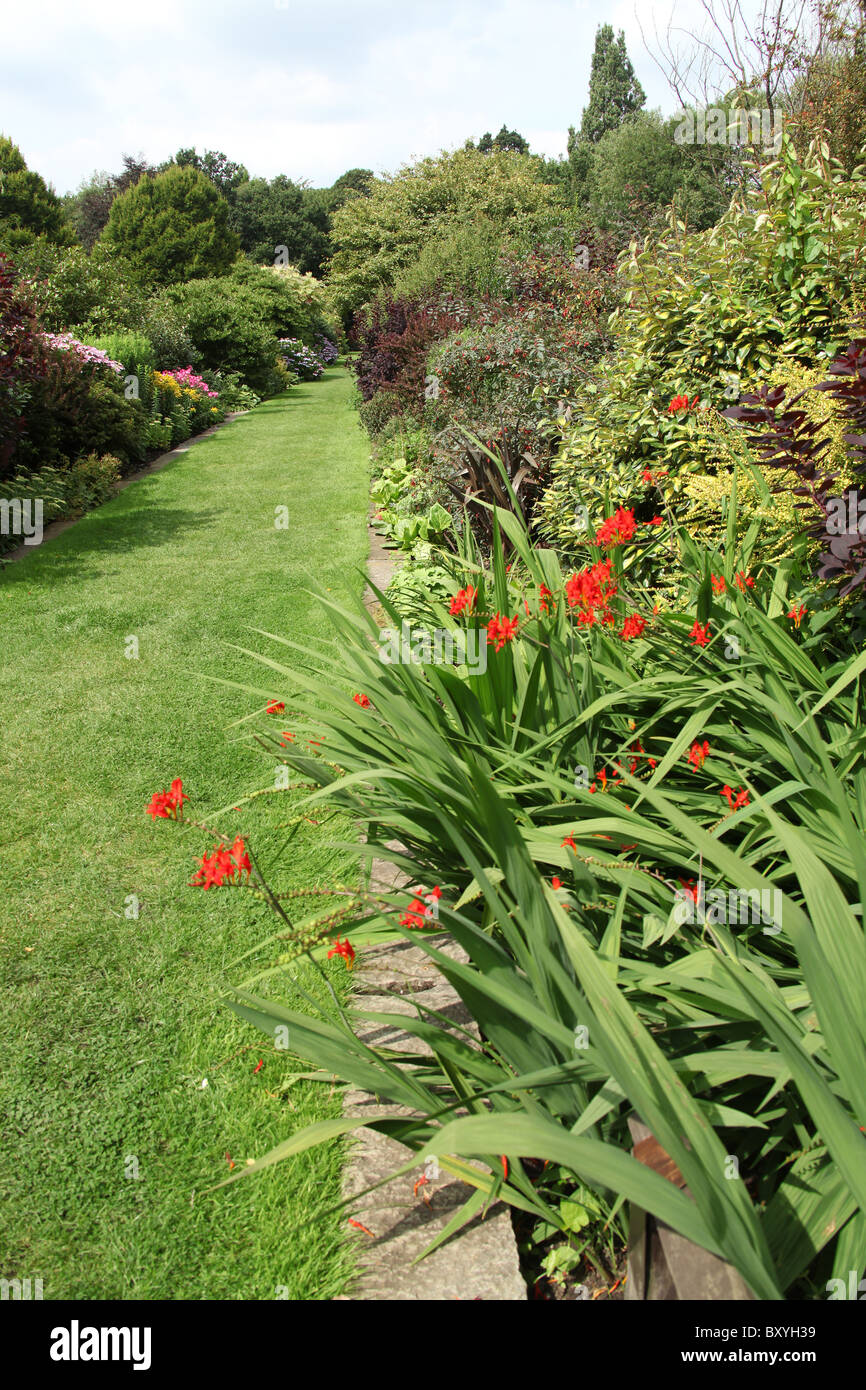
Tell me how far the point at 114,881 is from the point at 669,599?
2225 millimetres

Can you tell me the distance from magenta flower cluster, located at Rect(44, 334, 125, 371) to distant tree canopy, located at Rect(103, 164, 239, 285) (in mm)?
15144

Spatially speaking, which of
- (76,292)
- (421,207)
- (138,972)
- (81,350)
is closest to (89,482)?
(81,350)

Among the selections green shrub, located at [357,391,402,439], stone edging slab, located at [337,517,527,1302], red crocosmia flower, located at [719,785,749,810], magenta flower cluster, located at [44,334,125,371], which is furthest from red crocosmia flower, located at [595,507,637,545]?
green shrub, located at [357,391,402,439]

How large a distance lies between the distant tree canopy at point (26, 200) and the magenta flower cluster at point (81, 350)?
58.3 feet

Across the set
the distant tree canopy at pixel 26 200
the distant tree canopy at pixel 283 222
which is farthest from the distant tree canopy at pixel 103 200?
the distant tree canopy at pixel 26 200

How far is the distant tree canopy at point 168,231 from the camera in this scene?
23359 mm

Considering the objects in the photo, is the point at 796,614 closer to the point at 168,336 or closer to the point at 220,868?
the point at 220,868

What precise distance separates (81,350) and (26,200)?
19935mm

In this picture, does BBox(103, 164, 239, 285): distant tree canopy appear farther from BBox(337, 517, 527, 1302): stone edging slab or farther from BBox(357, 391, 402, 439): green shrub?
BBox(337, 517, 527, 1302): stone edging slab

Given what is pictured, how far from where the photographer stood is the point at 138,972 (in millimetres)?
2432

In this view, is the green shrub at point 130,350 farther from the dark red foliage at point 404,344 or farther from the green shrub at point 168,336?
the dark red foliage at point 404,344

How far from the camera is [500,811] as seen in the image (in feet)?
5.02

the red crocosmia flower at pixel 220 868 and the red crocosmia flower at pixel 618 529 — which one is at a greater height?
the red crocosmia flower at pixel 618 529
